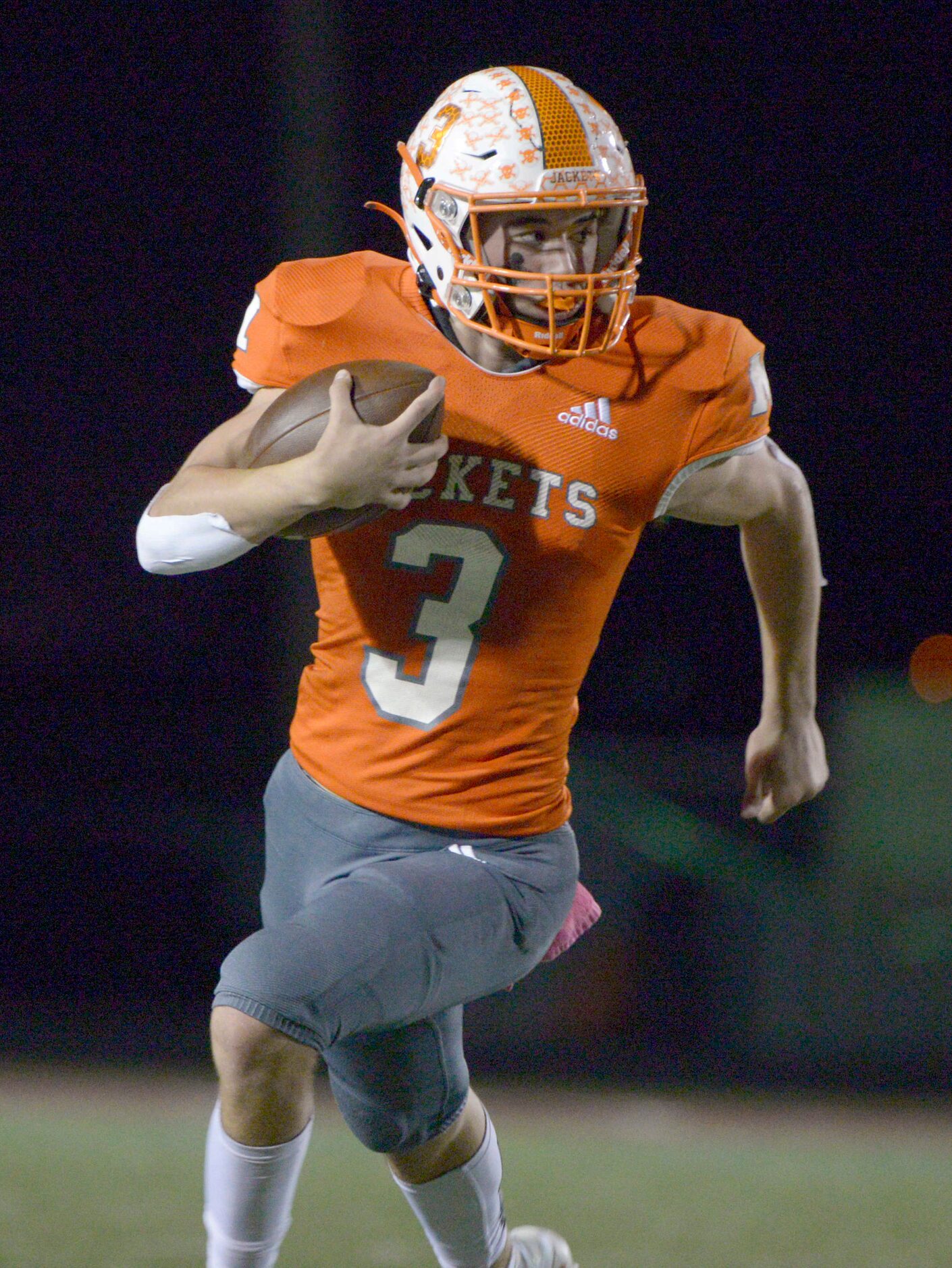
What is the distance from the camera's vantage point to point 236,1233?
2230mm

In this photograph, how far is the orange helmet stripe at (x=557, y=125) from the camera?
88.0 inches

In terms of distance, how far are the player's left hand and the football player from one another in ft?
1.38

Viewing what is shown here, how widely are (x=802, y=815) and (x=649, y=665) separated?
6.79ft

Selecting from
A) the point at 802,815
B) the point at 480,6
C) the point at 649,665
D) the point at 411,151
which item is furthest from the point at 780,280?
the point at 411,151

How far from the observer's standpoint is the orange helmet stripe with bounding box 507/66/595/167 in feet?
7.34

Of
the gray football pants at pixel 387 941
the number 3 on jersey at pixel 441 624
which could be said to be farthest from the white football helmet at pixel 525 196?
the gray football pants at pixel 387 941

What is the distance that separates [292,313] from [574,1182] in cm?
231

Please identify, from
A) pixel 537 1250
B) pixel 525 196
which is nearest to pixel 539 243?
pixel 525 196

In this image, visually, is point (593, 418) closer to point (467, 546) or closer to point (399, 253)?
point (467, 546)

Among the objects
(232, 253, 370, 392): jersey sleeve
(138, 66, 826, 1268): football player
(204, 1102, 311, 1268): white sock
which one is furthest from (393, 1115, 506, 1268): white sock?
(232, 253, 370, 392): jersey sleeve

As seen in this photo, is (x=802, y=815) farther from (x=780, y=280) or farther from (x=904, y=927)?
(x=780, y=280)

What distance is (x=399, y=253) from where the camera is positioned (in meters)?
7.02

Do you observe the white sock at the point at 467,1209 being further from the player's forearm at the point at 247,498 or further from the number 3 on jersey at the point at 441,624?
the player's forearm at the point at 247,498

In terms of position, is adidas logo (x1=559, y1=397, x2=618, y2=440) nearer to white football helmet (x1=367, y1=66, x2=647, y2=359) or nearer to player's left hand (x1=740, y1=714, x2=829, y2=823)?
white football helmet (x1=367, y1=66, x2=647, y2=359)
